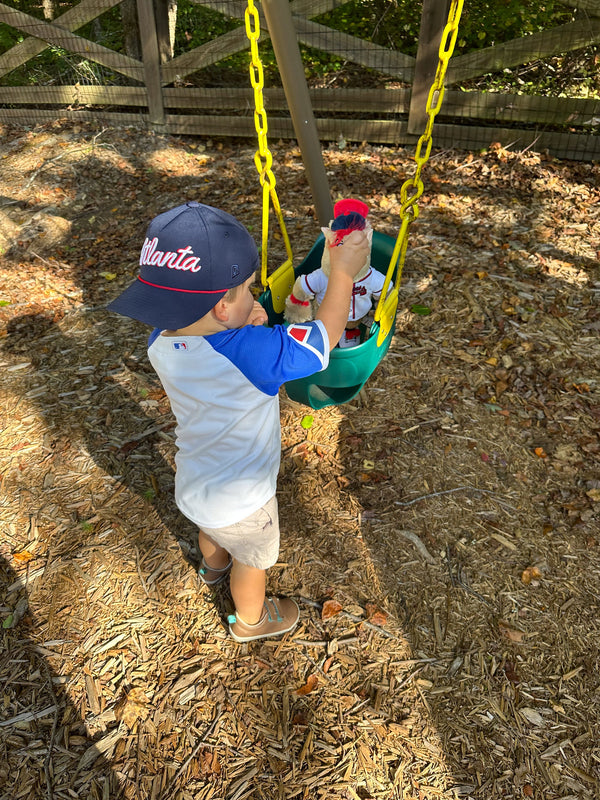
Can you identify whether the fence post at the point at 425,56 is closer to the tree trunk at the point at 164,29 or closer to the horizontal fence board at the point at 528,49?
the horizontal fence board at the point at 528,49

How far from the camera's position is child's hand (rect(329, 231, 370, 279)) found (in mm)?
1811

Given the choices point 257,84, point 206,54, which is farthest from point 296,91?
point 206,54

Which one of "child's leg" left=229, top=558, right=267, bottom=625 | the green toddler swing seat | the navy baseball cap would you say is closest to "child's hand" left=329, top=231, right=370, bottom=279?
the navy baseball cap

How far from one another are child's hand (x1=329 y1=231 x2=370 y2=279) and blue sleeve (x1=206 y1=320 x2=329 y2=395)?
0.27 metres

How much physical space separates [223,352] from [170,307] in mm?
188

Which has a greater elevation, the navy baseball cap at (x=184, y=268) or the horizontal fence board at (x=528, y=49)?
the horizontal fence board at (x=528, y=49)

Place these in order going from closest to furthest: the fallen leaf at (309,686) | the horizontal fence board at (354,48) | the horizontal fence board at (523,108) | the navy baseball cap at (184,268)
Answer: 1. the navy baseball cap at (184,268)
2. the fallen leaf at (309,686)
3. the horizontal fence board at (523,108)
4. the horizontal fence board at (354,48)

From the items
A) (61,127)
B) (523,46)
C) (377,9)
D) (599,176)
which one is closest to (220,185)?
(61,127)

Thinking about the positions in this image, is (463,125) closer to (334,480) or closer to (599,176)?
(599,176)

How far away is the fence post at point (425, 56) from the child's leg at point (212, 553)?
4381 millimetres

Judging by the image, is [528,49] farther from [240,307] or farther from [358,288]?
[240,307]

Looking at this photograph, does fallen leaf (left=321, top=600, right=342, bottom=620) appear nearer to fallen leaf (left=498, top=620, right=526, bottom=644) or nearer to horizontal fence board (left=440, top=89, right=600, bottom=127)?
fallen leaf (left=498, top=620, right=526, bottom=644)

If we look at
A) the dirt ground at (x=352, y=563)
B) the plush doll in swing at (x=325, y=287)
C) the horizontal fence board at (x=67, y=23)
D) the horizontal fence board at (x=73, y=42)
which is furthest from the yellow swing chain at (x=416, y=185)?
the horizontal fence board at (x=67, y=23)

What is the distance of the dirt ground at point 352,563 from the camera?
7.00 ft
